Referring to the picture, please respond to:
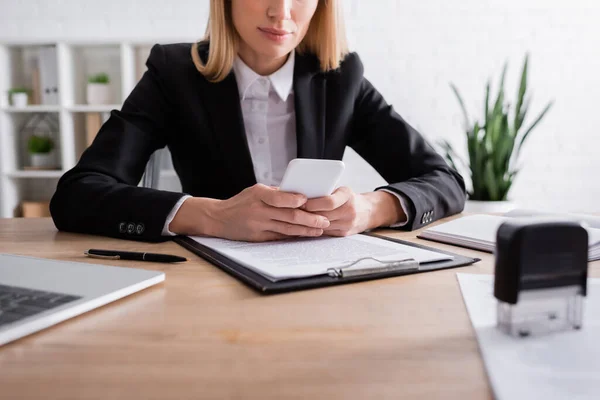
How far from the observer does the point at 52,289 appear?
52 cm

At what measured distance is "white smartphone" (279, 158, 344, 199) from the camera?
731mm

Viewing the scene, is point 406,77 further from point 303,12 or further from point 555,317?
point 555,317

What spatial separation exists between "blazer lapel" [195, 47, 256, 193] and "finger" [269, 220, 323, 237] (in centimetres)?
48

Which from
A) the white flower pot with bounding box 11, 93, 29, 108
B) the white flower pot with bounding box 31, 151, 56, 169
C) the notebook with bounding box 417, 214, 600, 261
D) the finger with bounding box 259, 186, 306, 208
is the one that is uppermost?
the white flower pot with bounding box 11, 93, 29, 108

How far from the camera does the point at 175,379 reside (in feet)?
1.17

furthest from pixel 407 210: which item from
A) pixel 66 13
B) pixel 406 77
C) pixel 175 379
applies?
pixel 66 13

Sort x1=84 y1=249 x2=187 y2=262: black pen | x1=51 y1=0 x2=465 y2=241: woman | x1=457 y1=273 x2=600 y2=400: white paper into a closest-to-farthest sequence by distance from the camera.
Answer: x1=457 y1=273 x2=600 y2=400: white paper, x1=84 y1=249 x2=187 y2=262: black pen, x1=51 y1=0 x2=465 y2=241: woman

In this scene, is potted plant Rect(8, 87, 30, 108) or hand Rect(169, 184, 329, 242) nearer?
hand Rect(169, 184, 329, 242)

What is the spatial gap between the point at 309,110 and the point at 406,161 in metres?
0.28

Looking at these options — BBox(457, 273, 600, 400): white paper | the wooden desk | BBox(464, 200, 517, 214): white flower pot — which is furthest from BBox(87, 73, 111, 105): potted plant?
BBox(457, 273, 600, 400): white paper

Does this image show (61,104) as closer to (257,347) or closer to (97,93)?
(97,93)

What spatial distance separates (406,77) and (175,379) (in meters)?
2.85

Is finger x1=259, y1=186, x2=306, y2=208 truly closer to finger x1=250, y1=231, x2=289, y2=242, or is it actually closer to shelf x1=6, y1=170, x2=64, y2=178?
finger x1=250, y1=231, x2=289, y2=242

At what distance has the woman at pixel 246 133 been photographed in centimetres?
93
